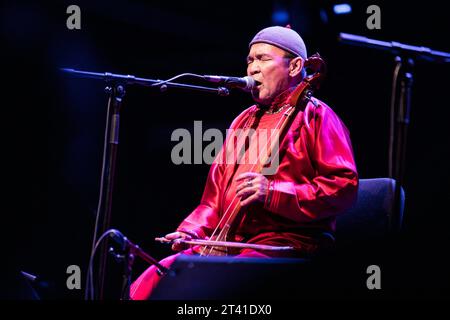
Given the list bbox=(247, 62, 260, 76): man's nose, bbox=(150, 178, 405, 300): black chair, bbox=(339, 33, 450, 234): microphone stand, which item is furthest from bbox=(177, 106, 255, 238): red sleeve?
bbox=(339, 33, 450, 234): microphone stand

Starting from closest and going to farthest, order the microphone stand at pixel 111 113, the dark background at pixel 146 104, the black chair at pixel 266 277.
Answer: the black chair at pixel 266 277, the microphone stand at pixel 111 113, the dark background at pixel 146 104

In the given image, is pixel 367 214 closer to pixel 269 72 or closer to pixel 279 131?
pixel 279 131

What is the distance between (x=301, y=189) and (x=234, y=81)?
0.65m

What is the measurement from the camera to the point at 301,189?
2920 millimetres

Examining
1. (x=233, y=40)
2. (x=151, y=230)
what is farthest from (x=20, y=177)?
(x=233, y=40)

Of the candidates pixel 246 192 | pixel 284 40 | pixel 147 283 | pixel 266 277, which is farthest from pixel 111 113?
pixel 266 277

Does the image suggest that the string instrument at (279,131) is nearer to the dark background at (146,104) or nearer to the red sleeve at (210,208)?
the red sleeve at (210,208)

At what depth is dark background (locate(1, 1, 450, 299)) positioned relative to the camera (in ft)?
10.2

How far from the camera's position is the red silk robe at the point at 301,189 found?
2.88 m

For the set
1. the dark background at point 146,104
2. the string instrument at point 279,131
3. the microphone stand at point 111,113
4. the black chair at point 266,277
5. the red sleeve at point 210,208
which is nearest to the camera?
the black chair at point 266,277

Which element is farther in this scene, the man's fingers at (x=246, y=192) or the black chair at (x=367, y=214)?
the black chair at (x=367, y=214)

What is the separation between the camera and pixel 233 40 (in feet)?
15.0

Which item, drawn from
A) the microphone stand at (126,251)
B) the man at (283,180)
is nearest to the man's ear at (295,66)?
the man at (283,180)

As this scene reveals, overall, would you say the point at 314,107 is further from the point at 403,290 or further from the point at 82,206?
the point at 82,206
